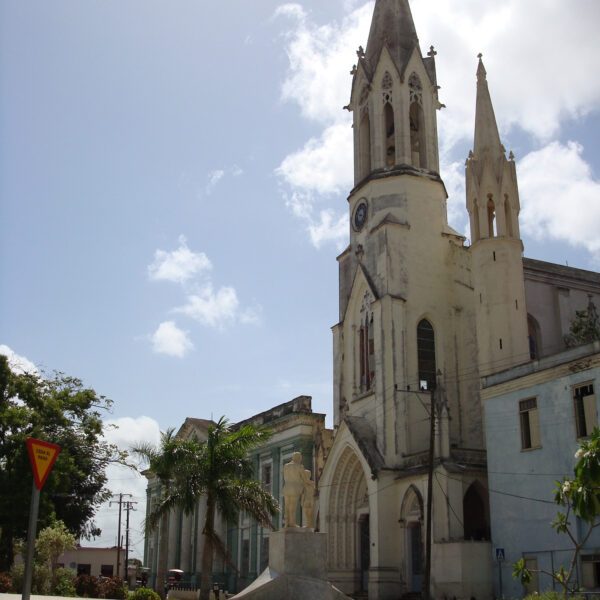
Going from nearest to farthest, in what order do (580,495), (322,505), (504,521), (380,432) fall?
(580,495) < (504,521) < (380,432) < (322,505)

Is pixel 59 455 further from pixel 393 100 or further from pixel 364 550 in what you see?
pixel 393 100

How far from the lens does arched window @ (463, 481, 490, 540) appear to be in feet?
97.0

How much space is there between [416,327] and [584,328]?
7.38 m

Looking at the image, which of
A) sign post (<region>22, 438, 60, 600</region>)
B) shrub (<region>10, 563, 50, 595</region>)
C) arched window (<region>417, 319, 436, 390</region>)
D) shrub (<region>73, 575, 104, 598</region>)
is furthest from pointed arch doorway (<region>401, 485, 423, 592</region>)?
sign post (<region>22, 438, 60, 600</region>)

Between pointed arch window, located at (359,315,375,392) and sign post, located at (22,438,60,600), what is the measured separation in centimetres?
2704

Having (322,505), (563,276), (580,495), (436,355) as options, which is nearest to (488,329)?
(436,355)

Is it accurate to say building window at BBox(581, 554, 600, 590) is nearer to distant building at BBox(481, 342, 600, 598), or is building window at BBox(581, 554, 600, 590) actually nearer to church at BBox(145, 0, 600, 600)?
distant building at BBox(481, 342, 600, 598)

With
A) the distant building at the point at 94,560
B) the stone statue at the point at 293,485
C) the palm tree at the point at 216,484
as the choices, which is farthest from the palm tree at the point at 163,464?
the distant building at the point at 94,560

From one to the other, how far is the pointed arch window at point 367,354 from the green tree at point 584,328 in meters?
8.95

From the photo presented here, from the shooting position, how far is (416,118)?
40.9 m

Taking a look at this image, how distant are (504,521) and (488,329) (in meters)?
8.45

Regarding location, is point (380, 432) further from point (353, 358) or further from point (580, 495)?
point (580, 495)

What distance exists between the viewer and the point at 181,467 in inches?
1032

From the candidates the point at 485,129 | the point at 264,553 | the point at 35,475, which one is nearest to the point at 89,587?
the point at 264,553
